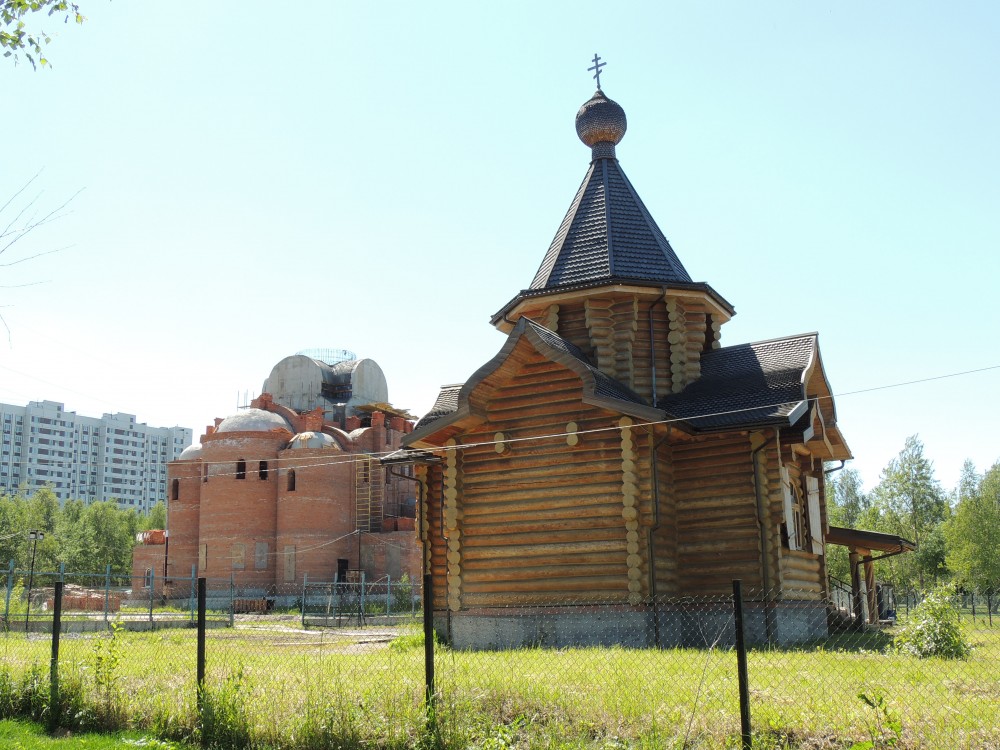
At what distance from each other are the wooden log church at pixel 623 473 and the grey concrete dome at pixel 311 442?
91.1 ft

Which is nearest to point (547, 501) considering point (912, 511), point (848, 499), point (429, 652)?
point (429, 652)

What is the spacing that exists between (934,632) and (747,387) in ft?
16.1

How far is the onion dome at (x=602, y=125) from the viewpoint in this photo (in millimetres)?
19155

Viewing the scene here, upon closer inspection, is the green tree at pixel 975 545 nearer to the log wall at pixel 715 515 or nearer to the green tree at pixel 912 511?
the green tree at pixel 912 511

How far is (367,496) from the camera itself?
4391cm

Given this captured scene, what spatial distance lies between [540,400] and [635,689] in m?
7.60

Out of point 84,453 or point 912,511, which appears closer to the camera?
point 912,511

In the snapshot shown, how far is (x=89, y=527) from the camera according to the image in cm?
6950

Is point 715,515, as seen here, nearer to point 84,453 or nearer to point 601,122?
point 601,122

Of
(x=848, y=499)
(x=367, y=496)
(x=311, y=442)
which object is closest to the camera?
(x=311, y=442)

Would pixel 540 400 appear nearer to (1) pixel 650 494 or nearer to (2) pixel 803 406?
(1) pixel 650 494

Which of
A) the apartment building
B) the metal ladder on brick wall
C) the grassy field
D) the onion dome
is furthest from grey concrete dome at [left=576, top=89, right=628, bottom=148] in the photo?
the apartment building

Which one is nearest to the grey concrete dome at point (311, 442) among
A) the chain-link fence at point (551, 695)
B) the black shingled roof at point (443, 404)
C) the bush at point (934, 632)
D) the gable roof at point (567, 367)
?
the black shingled roof at point (443, 404)

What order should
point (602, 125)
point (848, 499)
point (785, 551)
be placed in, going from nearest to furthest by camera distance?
point (785, 551) < point (602, 125) < point (848, 499)
